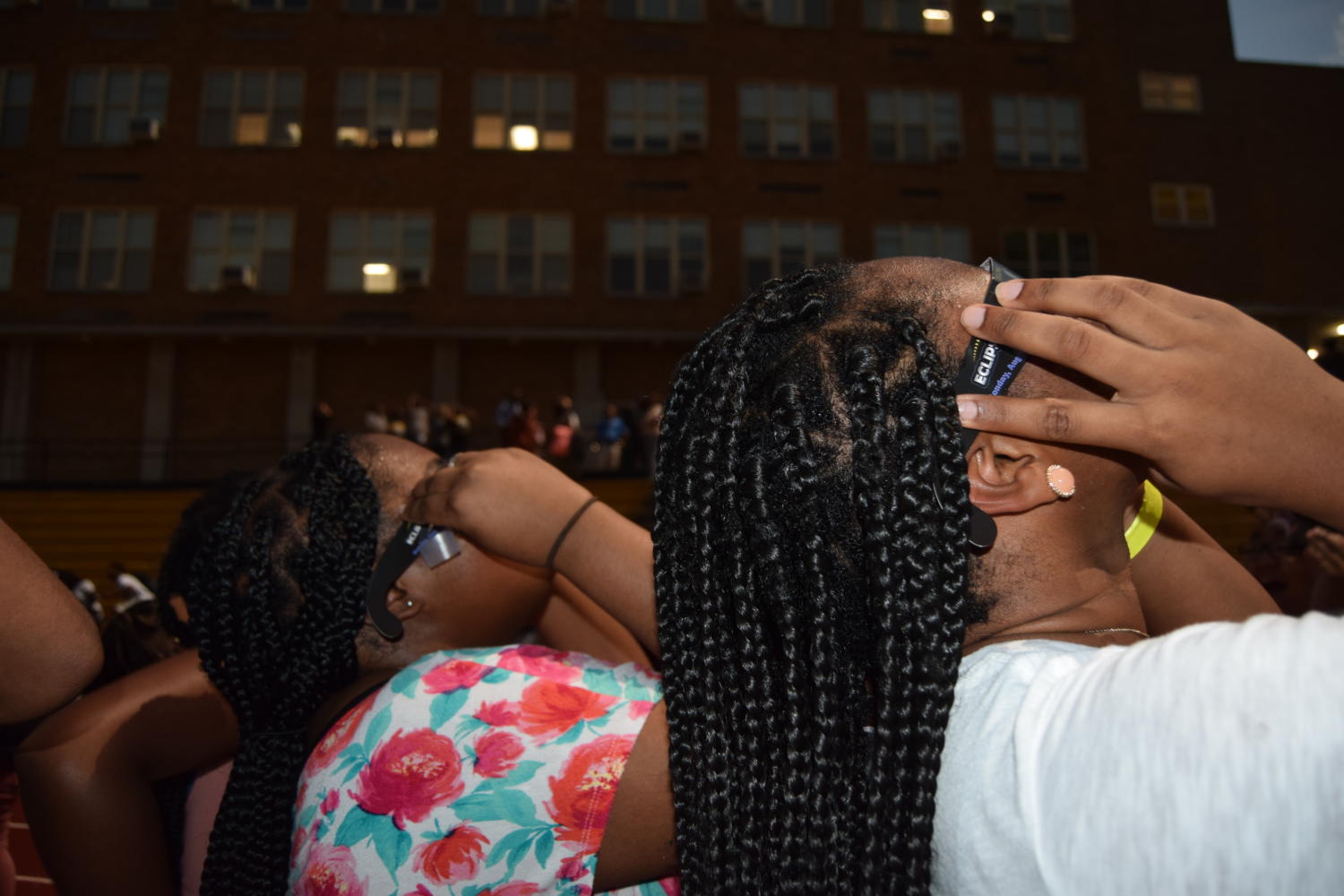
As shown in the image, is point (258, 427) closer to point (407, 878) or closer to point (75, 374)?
point (75, 374)

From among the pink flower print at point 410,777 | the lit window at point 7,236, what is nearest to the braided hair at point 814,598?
the pink flower print at point 410,777

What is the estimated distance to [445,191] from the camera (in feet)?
69.7

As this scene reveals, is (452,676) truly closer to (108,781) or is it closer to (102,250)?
(108,781)

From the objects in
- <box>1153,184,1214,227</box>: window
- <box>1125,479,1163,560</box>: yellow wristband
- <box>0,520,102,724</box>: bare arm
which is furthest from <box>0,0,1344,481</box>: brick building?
<box>1125,479,1163,560</box>: yellow wristband

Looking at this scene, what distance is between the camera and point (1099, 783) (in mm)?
792

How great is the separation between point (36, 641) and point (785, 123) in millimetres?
22743

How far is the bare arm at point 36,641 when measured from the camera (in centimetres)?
134

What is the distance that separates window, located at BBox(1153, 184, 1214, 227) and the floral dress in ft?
87.7

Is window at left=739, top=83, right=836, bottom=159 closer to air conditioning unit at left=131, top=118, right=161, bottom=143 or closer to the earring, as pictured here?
air conditioning unit at left=131, top=118, right=161, bottom=143

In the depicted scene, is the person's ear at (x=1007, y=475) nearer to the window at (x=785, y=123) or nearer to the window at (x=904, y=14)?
the window at (x=785, y=123)

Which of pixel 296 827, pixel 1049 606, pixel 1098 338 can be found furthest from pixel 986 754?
pixel 296 827

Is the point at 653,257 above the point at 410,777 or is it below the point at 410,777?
above

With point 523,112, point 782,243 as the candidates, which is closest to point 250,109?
point 523,112

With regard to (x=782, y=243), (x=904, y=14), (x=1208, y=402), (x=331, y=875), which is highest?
(x=904, y=14)
